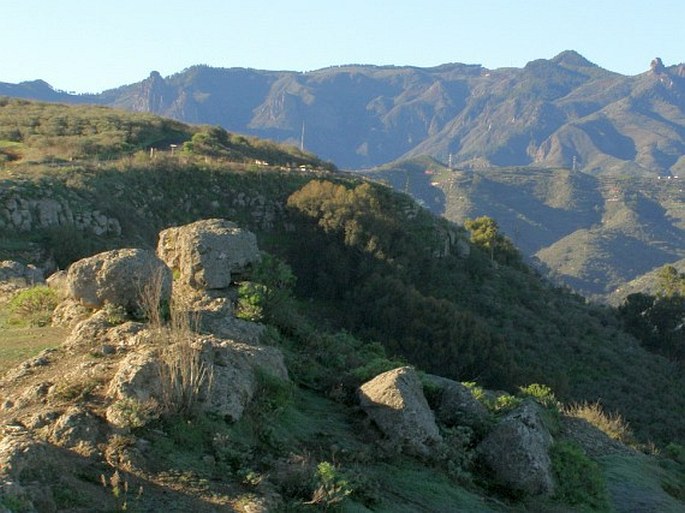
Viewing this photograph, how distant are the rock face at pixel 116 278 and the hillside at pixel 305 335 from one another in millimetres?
184

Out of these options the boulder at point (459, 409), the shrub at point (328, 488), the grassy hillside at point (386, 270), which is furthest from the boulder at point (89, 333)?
the grassy hillside at point (386, 270)

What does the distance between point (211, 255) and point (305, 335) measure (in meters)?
1.45

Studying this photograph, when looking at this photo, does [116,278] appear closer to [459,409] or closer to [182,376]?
[182,376]

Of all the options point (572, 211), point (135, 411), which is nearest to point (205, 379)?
point (135, 411)

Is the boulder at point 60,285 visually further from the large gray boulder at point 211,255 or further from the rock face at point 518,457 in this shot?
the rock face at point 518,457

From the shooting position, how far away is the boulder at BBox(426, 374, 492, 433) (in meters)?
8.13

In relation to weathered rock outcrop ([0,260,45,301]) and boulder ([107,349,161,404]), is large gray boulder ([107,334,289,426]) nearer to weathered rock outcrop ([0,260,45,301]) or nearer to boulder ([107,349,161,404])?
boulder ([107,349,161,404])

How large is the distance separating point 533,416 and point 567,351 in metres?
21.6

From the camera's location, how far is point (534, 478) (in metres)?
7.57

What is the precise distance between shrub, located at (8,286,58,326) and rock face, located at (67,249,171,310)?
0.85m

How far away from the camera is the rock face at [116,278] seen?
26.7 ft

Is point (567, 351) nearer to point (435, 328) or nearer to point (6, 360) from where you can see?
point (435, 328)

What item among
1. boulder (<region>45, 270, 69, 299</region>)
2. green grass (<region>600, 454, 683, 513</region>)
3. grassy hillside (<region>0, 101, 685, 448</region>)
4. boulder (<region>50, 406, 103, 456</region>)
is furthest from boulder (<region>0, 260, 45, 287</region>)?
green grass (<region>600, 454, 683, 513</region>)

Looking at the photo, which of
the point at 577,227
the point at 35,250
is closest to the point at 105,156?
the point at 35,250
